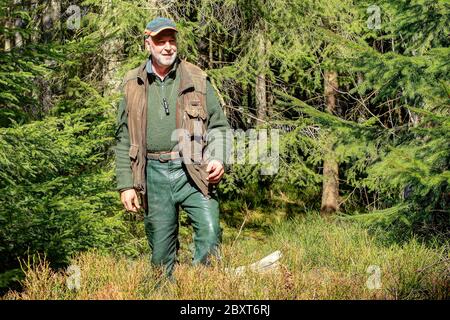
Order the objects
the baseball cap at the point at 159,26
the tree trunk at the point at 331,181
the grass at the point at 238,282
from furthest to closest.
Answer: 1. the tree trunk at the point at 331,181
2. the baseball cap at the point at 159,26
3. the grass at the point at 238,282

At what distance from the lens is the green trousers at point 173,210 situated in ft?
16.8

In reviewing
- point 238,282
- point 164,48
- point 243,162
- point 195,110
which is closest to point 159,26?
point 164,48

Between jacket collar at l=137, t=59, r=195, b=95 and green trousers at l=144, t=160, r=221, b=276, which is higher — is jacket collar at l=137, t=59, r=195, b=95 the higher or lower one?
the higher one

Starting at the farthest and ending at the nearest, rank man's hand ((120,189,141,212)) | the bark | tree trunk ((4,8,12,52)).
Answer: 1. the bark
2. tree trunk ((4,8,12,52))
3. man's hand ((120,189,141,212))

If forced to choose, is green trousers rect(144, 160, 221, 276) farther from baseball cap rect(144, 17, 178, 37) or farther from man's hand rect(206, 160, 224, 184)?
baseball cap rect(144, 17, 178, 37)

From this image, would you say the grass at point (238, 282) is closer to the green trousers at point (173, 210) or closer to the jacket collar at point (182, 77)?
the green trousers at point (173, 210)

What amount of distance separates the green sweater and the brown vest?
0.05 m

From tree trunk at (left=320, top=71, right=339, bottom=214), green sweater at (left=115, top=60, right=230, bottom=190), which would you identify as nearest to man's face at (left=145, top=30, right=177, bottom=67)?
green sweater at (left=115, top=60, right=230, bottom=190)

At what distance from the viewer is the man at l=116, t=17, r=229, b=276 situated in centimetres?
509

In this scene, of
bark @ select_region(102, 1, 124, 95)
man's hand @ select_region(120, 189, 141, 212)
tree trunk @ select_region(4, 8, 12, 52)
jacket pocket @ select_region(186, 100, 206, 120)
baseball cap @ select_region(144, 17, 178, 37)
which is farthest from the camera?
bark @ select_region(102, 1, 124, 95)

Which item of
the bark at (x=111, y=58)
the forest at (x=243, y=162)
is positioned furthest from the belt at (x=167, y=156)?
the bark at (x=111, y=58)

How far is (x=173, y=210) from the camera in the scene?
17.2 ft
